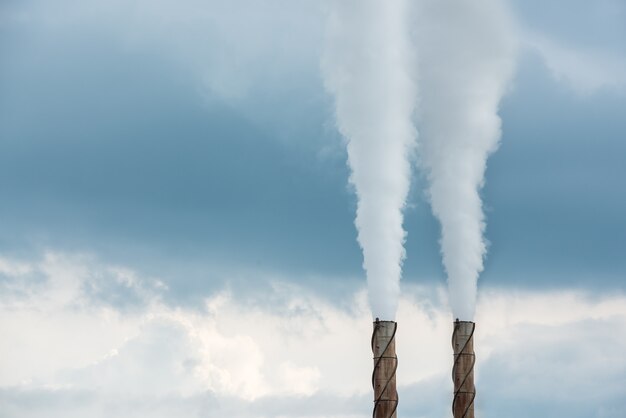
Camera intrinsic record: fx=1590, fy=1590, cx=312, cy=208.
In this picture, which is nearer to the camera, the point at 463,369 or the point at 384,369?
the point at 384,369

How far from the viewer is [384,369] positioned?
95.8 metres

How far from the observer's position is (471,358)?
3957 inches

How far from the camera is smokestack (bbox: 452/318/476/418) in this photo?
99875 mm

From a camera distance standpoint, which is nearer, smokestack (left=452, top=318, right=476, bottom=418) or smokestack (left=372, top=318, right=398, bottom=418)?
smokestack (left=372, top=318, right=398, bottom=418)

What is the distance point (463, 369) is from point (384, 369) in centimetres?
683

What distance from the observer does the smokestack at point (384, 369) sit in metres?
95.4

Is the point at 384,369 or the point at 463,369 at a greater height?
the point at 463,369

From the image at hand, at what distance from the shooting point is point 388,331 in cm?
9594

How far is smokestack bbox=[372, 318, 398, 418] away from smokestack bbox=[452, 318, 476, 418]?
19.1 feet

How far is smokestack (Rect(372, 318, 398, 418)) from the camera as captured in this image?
95.4 meters

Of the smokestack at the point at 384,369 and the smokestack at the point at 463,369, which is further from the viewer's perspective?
the smokestack at the point at 463,369

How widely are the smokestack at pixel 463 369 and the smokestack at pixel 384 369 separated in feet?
19.1

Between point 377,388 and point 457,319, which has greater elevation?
point 457,319

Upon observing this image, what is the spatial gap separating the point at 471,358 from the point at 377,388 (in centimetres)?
795
